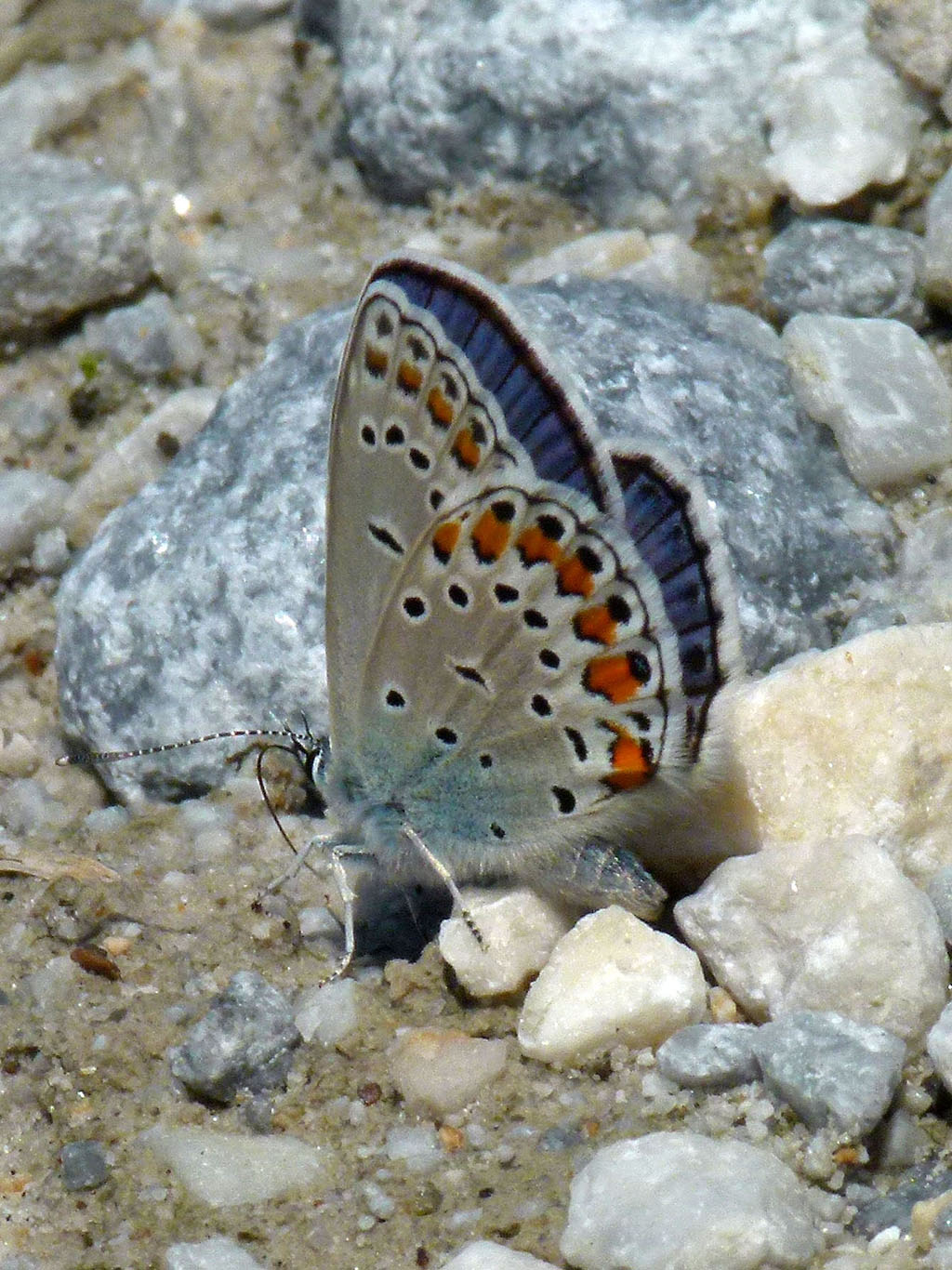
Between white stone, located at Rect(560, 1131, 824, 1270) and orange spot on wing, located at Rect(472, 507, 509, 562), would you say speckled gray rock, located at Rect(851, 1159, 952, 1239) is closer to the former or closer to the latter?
white stone, located at Rect(560, 1131, 824, 1270)

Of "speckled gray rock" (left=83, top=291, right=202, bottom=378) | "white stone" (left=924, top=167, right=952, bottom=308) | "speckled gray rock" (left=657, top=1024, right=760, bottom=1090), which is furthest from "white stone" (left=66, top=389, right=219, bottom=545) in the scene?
"speckled gray rock" (left=657, top=1024, right=760, bottom=1090)

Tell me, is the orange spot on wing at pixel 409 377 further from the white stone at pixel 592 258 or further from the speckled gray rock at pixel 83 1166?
the white stone at pixel 592 258

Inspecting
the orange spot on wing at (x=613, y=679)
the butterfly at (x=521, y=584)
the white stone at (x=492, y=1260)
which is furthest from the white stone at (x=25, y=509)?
the white stone at (x=492, y=1260)

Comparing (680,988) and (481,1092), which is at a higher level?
(680,988)

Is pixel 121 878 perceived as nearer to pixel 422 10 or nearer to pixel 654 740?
pixel 654 740

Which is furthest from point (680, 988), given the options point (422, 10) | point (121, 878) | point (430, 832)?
point (422, 10)

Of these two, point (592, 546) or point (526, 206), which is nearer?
point (592, 546)
